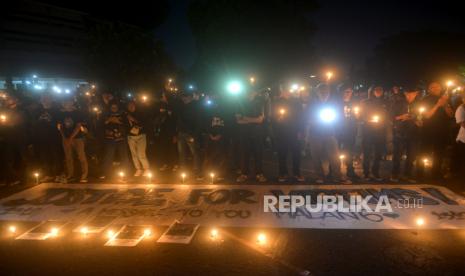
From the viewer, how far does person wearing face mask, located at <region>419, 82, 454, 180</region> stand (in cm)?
789

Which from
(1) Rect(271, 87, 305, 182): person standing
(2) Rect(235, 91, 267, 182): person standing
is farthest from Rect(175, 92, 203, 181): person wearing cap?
(1) Rect(271, 87, 305, 182): person standing

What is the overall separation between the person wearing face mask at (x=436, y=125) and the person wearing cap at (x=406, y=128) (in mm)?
175

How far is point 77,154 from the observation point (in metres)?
9.07

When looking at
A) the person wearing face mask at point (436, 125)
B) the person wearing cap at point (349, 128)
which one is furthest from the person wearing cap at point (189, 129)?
the person wearing face mask at point (436, 125)

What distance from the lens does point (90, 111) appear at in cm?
1101

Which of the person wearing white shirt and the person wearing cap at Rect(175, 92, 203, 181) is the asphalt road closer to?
the person wearing white shirt

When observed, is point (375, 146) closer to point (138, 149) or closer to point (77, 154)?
point (138, 149)

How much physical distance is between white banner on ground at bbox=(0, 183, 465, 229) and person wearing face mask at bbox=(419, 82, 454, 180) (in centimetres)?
115

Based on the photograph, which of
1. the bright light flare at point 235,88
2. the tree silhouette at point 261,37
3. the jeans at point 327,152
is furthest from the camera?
the tree silhouette at point 261,37

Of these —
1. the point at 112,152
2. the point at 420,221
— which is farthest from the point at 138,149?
the point at 420,221

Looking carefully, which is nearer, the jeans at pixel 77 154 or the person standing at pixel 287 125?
the person standing at pixel 287 125

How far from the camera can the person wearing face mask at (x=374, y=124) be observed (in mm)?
8133

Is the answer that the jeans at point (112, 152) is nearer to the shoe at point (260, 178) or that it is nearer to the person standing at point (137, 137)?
the person standing at point (137, 137)

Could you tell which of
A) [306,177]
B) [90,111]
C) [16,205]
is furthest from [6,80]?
[306,177]
